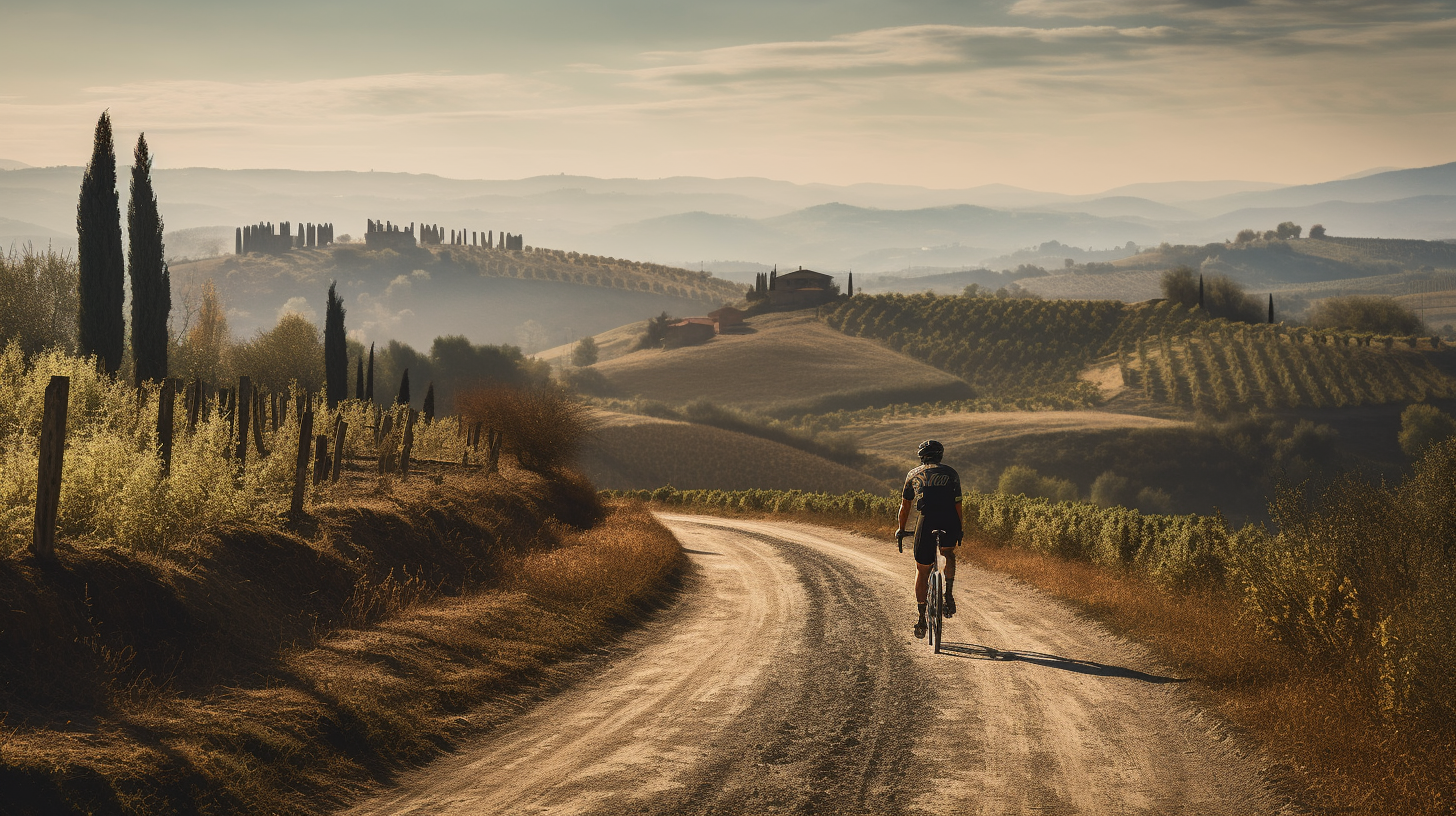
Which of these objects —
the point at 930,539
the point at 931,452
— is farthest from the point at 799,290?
the point at 930,539

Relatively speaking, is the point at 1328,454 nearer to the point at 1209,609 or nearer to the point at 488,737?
the point at 1209,609

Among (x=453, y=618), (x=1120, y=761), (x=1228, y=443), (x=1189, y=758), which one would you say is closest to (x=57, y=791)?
(x=453, y=618)

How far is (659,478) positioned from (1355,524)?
79.0 meters

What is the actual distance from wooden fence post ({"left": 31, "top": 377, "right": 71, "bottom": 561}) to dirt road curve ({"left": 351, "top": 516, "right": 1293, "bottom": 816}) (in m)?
4.61

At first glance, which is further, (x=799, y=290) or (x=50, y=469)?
(x=799, y=290)

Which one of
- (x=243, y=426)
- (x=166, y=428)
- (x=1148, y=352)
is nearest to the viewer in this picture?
(x=166, y=428)

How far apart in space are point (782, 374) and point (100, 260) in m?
106

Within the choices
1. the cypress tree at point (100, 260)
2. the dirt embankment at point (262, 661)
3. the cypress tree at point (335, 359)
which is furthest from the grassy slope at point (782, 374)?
the dirt embankment at point (262, 661)

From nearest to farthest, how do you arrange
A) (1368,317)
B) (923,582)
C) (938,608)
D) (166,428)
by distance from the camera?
(938,608) < (923,582) < (166,428) < (1368,317)

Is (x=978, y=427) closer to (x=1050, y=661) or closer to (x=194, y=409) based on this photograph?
(x=194, y=409)

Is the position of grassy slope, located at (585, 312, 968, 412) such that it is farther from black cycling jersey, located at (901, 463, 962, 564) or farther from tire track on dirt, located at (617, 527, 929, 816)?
tire track on dirt, located at (617, 527, 929, 816)

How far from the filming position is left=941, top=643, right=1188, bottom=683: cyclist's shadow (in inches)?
509

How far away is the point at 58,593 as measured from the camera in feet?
32.6

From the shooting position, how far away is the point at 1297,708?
33.8 ft
